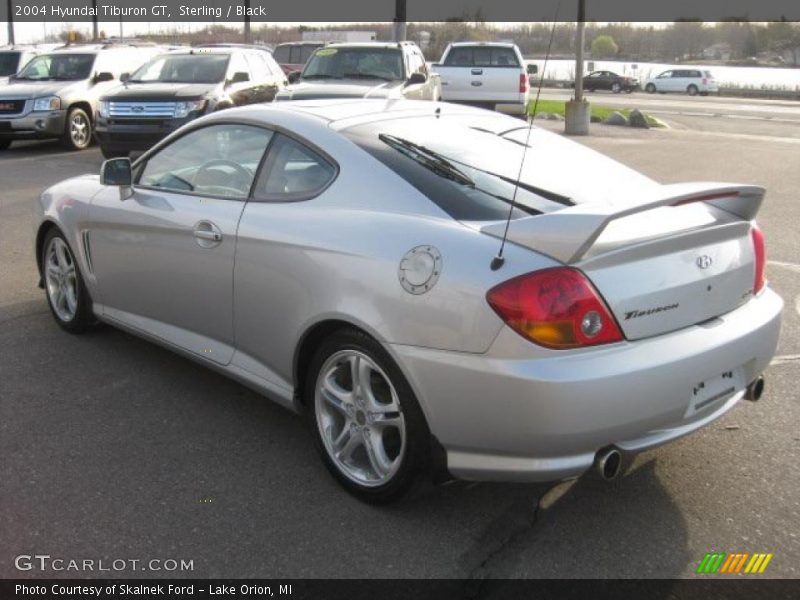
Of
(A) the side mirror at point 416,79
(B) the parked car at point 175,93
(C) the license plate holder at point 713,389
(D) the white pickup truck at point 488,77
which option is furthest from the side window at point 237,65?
(C) the license plate holder at point 713,389

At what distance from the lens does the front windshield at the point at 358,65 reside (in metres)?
13.7

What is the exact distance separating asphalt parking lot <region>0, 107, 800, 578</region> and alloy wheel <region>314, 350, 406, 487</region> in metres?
0.15

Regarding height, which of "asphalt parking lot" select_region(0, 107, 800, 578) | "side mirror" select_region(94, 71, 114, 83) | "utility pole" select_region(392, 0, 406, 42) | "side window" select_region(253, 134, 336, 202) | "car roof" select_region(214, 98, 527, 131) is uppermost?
"utility pole" select_region(392, 0, 406, 42)

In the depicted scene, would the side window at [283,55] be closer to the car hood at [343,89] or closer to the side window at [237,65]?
the side window at [237,65]

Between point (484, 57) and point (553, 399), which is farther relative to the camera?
point (484, 57)

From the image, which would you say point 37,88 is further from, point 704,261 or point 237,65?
point 704,261

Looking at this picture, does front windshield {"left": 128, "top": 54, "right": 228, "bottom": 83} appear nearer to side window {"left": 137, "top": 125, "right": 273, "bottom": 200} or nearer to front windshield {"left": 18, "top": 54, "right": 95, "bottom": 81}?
front windshield {"left": 18, "top": 54, "right": 95, "bottom": 81}

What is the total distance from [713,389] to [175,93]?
11427mm

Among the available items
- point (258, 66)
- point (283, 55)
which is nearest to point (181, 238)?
point (258, 66)

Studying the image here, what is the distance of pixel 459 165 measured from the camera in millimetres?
3631

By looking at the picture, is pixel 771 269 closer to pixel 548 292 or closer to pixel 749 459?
pixel 749 459

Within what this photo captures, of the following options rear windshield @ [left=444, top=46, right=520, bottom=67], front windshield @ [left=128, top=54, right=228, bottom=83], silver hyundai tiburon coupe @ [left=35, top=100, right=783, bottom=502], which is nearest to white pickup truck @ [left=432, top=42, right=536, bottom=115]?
rear windshield @ [left=444, top=46, right=520, bottom=67]

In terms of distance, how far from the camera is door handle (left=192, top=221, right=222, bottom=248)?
393 cm

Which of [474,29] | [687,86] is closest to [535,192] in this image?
[474,29]
